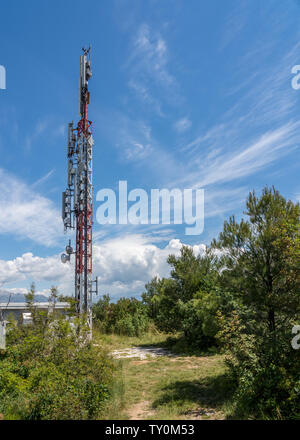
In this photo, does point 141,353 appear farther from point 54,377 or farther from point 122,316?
point 54,377

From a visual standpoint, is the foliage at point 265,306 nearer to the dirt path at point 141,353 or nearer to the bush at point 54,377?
the bush at point 54,377

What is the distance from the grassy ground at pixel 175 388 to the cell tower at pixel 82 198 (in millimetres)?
4926

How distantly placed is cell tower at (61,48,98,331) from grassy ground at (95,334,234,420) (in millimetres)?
4926

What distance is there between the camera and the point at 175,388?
28.3 ft

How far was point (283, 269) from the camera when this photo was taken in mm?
6957

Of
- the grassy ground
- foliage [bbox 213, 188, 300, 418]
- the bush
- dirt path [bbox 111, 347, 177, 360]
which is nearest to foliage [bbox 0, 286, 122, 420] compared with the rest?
the bush

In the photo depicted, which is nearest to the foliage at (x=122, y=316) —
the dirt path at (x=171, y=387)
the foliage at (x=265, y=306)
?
the dirt path at (x=171, y=387)

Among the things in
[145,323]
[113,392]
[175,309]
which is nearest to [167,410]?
[113,392]

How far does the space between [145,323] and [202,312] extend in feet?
28.8

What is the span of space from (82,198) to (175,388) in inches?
427

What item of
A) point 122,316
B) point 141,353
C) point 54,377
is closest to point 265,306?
point 54,377

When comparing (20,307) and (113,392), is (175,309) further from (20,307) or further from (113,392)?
(113,392)

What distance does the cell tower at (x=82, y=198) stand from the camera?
15.9 m

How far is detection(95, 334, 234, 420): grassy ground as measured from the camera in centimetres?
665
